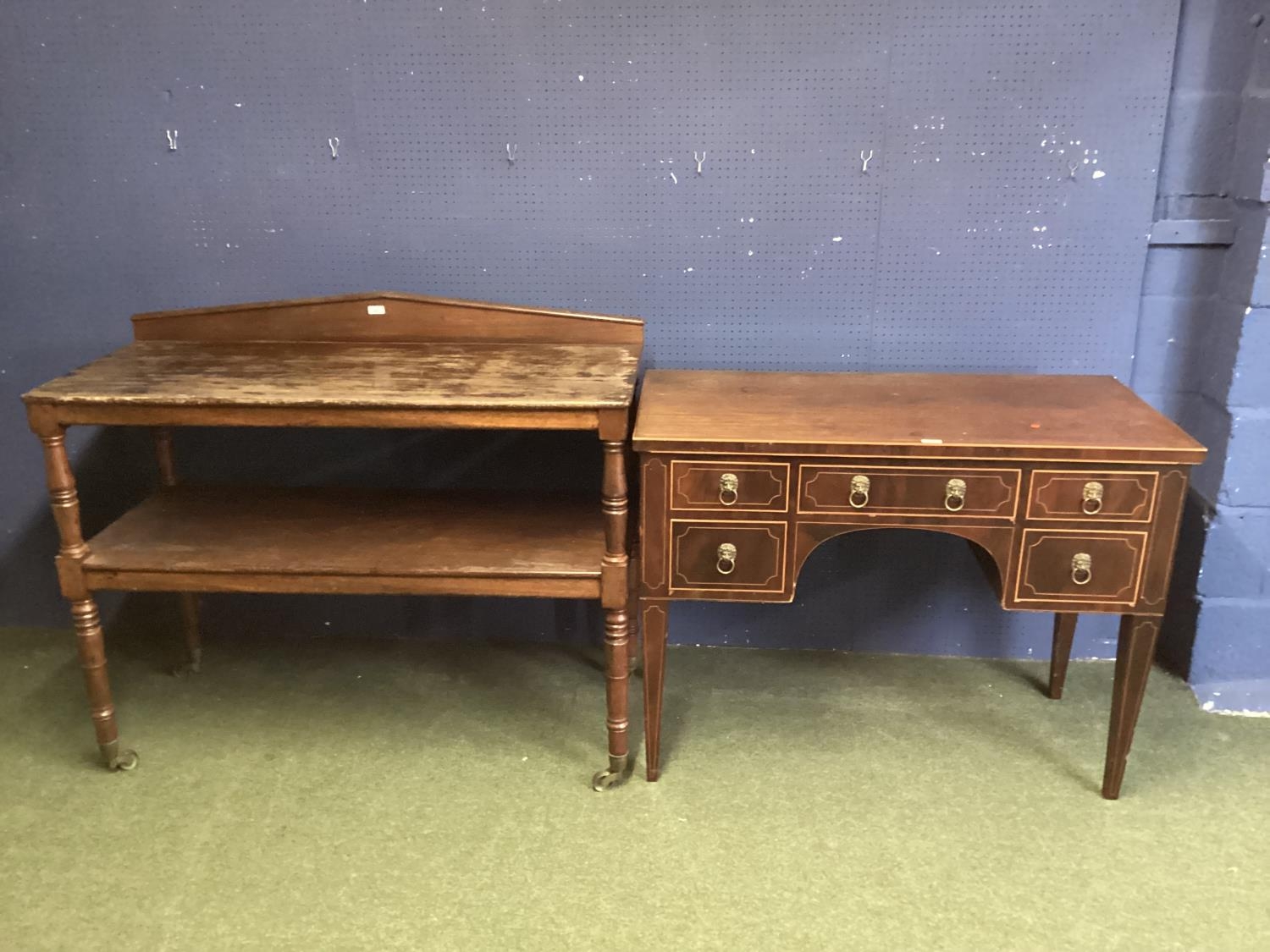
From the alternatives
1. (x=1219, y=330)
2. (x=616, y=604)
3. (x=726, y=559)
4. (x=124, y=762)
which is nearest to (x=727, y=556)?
(x=726, y=559)

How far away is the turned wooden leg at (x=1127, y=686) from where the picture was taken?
225 centimetres

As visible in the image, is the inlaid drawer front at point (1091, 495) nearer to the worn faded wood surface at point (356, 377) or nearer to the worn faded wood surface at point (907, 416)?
the worn faded wood surface at point (907, 416)

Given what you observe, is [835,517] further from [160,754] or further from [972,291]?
[160,754]

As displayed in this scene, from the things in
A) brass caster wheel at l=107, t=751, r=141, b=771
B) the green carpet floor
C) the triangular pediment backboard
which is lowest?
the green carpet floor

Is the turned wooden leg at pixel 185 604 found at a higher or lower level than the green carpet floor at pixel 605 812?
higher

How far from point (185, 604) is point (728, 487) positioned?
1.64m

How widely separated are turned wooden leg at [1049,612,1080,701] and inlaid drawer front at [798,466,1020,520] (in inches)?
29.6

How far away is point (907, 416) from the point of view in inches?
89.8

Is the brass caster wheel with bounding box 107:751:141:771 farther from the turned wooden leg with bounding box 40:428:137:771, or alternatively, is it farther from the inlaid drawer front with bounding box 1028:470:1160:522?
the inlaid drawer front with bounding box 1028:470:1160:522

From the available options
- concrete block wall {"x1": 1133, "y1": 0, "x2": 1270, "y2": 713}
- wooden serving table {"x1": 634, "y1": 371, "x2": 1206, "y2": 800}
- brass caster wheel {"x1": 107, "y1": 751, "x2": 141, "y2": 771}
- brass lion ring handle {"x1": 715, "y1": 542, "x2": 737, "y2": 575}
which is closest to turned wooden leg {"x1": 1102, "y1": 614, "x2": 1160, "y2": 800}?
wooden serving table {"x1": 634, "y1": 371, "x2": 1206, "y2": 800}

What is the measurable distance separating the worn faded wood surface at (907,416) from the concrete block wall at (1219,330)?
1.07ft

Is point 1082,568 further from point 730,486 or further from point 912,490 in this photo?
point 730,486

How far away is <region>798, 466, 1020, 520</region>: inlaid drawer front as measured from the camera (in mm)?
2145

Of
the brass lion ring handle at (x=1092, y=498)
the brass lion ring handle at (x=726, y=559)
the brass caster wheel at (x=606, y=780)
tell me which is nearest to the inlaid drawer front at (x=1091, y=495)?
the brass lion ring handle at (x=1092, y=498)
